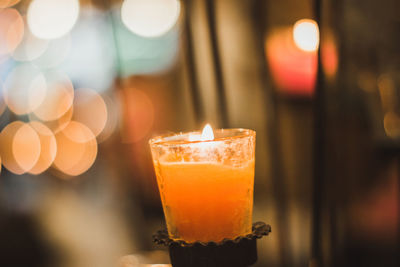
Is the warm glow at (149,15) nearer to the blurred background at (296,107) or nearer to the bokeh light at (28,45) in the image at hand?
the blurred background at (296,107)

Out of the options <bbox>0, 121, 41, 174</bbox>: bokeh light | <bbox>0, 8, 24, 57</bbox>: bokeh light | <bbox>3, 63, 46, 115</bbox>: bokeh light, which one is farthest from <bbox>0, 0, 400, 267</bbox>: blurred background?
<bbox>0, 121, 41, 174</bbox>: bokeh light

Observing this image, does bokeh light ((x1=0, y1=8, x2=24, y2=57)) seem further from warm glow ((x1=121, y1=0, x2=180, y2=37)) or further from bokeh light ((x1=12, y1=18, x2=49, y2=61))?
warm glow ((x1=121, y1=0, x2=180, y2=37))

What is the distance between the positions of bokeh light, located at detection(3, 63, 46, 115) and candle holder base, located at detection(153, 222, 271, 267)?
192cm

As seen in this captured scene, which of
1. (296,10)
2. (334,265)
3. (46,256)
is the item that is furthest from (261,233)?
(46,256)

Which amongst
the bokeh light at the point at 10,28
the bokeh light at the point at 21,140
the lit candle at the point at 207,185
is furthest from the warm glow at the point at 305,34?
the bokeh light at the point at 21,140

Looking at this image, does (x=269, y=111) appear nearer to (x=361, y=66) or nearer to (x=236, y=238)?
(x=361, y=66)

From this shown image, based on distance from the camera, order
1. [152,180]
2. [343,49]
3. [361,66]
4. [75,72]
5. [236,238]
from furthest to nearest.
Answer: [75,72]
[152,180]
[361,66]
[343,49]
[236,238]

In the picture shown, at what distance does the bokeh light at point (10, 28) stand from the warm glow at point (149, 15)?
8.32 feet

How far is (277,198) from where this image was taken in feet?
2.91

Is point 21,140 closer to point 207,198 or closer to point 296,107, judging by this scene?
point 296,107

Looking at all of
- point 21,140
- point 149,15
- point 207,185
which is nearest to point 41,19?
point 149,15

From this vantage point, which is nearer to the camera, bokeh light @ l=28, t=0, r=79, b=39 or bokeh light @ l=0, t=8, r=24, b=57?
bokeh light @ l=28, t=0, r=79, b=39

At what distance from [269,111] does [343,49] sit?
18 centimetres

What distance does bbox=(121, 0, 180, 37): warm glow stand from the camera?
1.13 m
